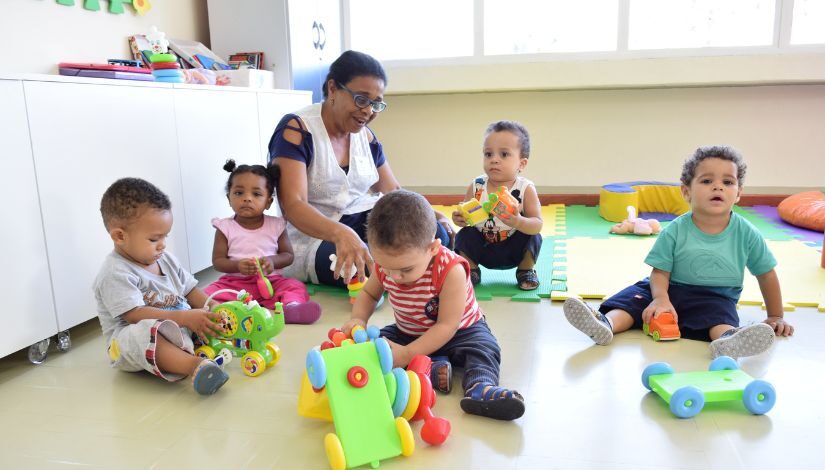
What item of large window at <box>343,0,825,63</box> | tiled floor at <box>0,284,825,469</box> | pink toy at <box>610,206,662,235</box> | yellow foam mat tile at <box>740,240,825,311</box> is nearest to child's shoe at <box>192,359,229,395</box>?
tiled floor at <box>0,284,825,469</box>

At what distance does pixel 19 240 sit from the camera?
1.85 metres

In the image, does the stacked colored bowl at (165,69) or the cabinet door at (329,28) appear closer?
the stacked colored bowl at (165,69)

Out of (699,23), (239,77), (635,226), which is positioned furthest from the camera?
(699,23)

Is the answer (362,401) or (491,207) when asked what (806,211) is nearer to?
(491,207)

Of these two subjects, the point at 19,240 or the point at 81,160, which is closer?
the point at 19,240

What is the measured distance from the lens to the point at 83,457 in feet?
4.66

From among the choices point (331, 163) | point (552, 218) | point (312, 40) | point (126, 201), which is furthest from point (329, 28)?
point (126, 201)

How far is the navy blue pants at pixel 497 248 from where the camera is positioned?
2695 mm

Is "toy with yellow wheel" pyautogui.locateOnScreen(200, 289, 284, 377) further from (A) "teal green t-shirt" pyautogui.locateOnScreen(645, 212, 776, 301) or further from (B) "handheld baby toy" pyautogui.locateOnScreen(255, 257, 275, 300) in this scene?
(A) "teal green t-shirt" pyautogui.locateOnScreen(645, 212, 776, 301)

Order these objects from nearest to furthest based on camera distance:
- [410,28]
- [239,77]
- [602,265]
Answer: [602,265], [239,77], [410,28]

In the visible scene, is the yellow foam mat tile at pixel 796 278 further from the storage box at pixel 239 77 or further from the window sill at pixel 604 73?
the storage box at pixel 239 77

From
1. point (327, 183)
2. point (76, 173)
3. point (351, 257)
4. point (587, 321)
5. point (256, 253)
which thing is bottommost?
point (587, 321)

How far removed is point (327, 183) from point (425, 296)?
1.09m

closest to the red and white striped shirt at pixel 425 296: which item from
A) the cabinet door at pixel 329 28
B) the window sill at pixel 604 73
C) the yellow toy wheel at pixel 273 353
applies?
the yellow toy wheel at pixel 273 353
